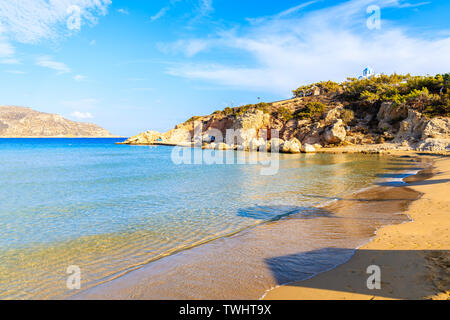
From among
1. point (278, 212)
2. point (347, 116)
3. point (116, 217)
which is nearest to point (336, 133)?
point (347, 116)

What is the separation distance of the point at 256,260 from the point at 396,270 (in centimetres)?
226

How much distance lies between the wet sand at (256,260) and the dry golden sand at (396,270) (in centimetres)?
21

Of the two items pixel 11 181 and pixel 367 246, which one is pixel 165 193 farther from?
pixel 11 181

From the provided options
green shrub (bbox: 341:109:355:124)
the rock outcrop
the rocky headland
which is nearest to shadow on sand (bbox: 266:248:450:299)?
the rocky headland

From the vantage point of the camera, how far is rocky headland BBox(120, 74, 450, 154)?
101ft

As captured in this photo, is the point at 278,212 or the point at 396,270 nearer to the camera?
the point at 396,270

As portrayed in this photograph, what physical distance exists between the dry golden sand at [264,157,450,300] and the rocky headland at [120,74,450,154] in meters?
25.3

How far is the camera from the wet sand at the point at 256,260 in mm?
4090

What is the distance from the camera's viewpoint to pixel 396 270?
4137 millimetres

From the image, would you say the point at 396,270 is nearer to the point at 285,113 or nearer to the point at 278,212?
the point at 278,212
